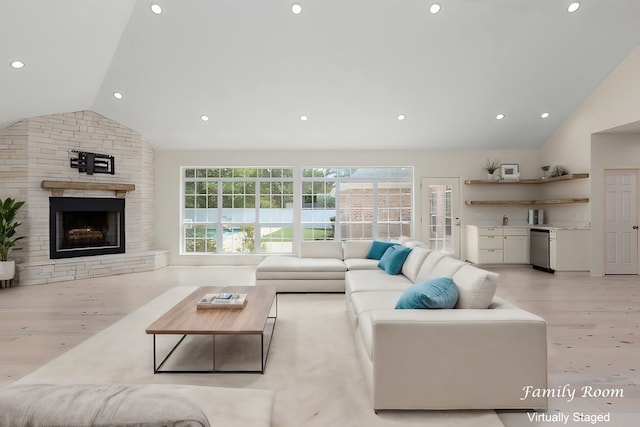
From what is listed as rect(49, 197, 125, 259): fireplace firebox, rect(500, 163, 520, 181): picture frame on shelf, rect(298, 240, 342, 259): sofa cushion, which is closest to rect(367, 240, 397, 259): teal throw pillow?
rect(298, 240, 342, 259): sofa cushion

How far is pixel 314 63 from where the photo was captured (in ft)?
18.1

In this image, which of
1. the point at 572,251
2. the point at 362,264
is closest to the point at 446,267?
the point at 362,264

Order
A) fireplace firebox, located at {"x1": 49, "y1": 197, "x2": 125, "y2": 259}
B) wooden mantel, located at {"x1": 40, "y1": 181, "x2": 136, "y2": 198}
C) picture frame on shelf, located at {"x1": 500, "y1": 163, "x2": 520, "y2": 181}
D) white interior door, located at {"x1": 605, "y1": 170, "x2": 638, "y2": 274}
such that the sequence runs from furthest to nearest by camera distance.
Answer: picture frame on shelf, located at {"x1": 500, "y1": 163, "x2": 520, "y2": 181}
white interior door, located at {"x1": 605, "y1": 170, "x2": 638, "y2": 274}
fireplace firebox, located at {"x1": 49, "y1": 197, "x2": 125, "y2": 259}
wooden mantel, located at {"x1": 40, "y1": 181, "x2": 136, "y2": 198}

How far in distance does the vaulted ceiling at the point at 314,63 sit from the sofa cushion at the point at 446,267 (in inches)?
128

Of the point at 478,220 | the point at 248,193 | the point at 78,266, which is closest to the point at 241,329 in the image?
the point at 78,266

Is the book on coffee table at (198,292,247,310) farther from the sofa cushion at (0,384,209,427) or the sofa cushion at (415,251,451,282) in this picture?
the sofa cushion at (0,384,209,427)

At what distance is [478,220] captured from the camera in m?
8.05

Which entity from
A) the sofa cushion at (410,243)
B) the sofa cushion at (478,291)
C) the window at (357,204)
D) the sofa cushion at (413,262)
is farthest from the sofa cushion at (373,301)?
the window at (357,204)

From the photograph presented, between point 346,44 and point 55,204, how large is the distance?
5.44m

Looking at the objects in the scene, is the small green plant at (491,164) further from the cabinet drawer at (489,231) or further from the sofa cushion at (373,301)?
the sofa cushion at (373,301)

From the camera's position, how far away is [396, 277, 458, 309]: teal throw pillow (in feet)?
7.86

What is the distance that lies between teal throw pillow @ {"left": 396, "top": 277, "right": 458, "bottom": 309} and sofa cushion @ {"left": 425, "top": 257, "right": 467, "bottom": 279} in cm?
45

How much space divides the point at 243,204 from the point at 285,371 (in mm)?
5741

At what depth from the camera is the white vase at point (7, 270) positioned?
5.58 metres
